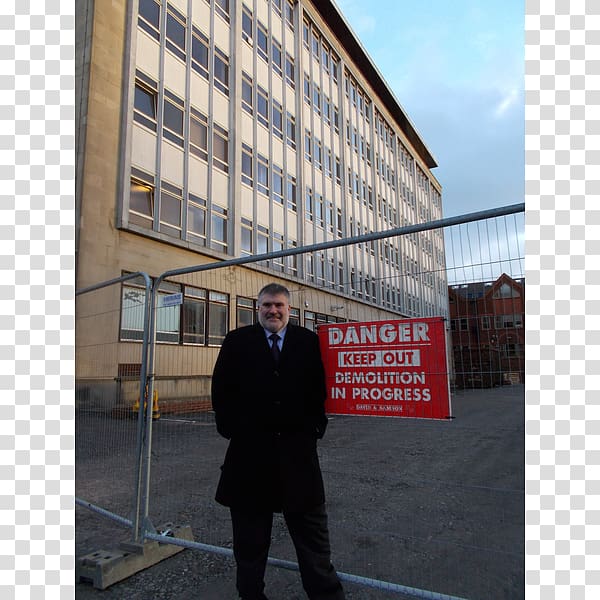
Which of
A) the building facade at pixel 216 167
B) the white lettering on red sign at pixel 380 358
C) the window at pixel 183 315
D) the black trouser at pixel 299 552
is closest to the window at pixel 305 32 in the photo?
the building facade at pixel 216 167

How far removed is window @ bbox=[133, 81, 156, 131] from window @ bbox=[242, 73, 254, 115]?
229 inches

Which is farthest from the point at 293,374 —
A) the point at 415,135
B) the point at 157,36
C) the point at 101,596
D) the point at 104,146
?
the point at 415,135

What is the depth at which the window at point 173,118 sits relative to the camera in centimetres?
1753

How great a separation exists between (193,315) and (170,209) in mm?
14091

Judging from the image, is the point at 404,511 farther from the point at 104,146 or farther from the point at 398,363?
the point at 104,146

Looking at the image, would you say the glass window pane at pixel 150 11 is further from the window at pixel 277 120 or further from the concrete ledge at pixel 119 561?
the concrete ledge at pixel 119 561

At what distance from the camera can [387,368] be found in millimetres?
3248

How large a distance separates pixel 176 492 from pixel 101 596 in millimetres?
2742

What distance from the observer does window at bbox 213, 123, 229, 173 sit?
19938 mm

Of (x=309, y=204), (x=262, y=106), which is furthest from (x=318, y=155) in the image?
(x=262, y=106)

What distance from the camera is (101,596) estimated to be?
3352mm

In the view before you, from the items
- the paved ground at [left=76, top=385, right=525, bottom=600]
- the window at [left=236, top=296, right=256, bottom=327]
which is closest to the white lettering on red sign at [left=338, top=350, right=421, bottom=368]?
the paved ground at [left=76, top=385, right=525, bottom=600]

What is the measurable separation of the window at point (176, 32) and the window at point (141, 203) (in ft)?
18.5

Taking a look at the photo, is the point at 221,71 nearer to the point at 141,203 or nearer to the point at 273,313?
the point at 141,203
